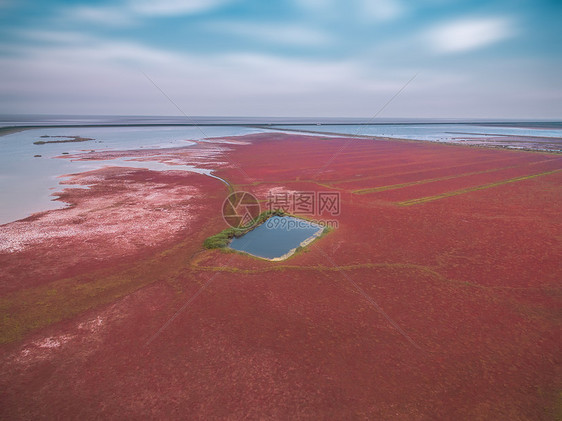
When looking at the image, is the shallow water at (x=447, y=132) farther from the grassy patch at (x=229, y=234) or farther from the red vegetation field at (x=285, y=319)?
the red vegetation field at (x=285, y=319)

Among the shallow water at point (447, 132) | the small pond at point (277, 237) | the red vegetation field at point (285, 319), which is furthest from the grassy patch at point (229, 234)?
the shallow water at point (447, 132)

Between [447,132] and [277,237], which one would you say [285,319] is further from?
[447,132]

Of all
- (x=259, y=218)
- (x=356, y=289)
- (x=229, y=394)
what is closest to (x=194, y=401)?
(x=229, y=394)

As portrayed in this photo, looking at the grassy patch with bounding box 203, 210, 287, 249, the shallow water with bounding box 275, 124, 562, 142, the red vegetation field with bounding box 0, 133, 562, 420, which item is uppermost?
the shallow water with bounding box 275, 124, 562, 142

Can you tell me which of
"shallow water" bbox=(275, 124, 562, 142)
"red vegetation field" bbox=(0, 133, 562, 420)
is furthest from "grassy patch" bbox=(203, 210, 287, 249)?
"shallow water" bbox=(275, 124, 562, 142)

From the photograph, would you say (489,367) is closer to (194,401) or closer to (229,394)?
(229,394)

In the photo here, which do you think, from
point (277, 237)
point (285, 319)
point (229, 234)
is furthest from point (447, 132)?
point (285, 319)

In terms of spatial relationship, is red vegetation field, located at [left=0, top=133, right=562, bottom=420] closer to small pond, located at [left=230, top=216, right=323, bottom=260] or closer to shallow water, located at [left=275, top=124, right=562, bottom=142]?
small pond, located at [left=230, top=216, right=323, bottom=260]
